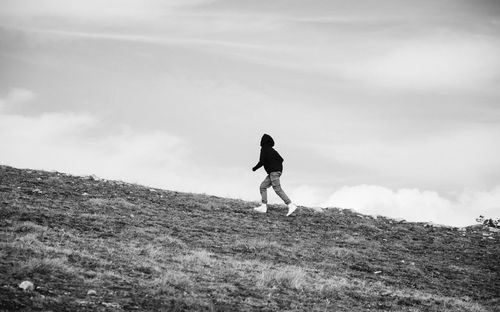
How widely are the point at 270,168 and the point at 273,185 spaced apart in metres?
0.63

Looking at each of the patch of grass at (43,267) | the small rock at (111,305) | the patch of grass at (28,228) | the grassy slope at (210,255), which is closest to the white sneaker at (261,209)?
the grassy slope at (210,255)

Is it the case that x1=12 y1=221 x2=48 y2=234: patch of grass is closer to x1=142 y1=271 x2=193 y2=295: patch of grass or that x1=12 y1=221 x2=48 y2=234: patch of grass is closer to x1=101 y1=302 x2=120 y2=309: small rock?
x1=142 y1=271 x2=193 y2=295: patch of grass

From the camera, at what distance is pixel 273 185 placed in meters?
15.9

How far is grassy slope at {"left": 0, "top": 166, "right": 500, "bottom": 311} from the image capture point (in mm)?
7273

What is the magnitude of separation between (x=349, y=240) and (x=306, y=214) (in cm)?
313

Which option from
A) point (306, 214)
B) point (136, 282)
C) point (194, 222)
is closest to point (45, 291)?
point (136, 282)

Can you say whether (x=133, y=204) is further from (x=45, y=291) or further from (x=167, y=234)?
(x=45, y=291)

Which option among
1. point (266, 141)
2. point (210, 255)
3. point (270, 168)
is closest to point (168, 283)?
point (210, 255)

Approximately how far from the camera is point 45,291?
6.53 m

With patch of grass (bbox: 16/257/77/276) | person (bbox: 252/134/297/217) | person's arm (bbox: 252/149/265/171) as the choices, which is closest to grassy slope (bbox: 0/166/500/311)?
patch of grass (bbox: 16/257/77/276)

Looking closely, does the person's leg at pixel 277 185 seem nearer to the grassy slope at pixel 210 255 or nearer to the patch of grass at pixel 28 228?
the grassy slope at pixel 210 255

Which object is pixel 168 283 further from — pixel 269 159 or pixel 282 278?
pixel 269 159

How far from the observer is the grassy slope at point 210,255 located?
7273 mm

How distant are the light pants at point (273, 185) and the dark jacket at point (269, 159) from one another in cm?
19
